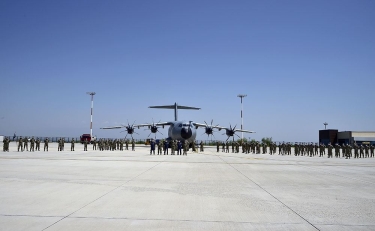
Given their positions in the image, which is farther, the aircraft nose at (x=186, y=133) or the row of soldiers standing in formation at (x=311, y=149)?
the aircraft nose at (x=186, y=133)

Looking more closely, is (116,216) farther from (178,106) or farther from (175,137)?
(178,106)

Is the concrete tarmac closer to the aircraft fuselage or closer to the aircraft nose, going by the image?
the aircraft nose

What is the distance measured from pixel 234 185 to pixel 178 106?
38235 mm

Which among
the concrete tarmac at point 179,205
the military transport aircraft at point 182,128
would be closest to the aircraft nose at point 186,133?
the military transport aircraft at point 182,128

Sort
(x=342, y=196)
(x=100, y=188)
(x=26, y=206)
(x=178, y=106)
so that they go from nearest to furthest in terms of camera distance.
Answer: (x=26, y=206) → (x=342, y=196) → (x=100, y=188) → (x=178, y=106)

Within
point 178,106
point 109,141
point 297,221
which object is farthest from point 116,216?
point 178,106

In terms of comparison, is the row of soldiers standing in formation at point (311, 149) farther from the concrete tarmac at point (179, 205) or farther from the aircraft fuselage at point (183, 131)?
the concrete tarmac at point (179, 205)

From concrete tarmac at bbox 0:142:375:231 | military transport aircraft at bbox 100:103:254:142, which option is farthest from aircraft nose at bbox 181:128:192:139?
concrete tarmac at bbox 0:142:375:231

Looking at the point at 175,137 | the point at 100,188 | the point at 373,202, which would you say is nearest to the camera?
the point at 373,202

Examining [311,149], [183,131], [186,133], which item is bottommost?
[311,149]

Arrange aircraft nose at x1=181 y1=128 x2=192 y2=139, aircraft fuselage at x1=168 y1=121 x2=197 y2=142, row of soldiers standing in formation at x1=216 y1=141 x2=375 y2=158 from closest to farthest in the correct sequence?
row of soldiers standing in formation at x1=216 y1=141 x2=375 y2=158, aircraft nose at x1=181 y1=128 x2=192 y2=139, aircraft fuselage at x1=168 y1=121 x2=197 y2=142

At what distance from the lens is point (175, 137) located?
33562 millimetres

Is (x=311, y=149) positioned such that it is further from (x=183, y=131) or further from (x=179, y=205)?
(x=179, y=205)

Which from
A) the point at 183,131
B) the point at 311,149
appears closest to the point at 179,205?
the point at 183,131
